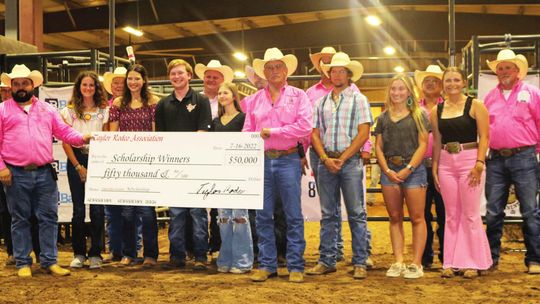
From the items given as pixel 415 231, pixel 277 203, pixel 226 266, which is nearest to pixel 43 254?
pixel 226 266

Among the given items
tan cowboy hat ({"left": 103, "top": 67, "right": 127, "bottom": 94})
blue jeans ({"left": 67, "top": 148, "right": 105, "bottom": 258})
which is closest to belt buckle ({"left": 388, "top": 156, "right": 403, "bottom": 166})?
blue jeans ({"left": 67, "top": 148, "right": 105, "bottom": 258})

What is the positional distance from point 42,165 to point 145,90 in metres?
1.12

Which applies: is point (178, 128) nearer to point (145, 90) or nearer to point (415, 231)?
point (145, 90)

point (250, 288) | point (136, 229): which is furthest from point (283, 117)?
point (136, 229)

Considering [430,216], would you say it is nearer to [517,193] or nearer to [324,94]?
[517,193]

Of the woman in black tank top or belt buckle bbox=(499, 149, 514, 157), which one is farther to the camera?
belt buckle bbox=(499, 149, 514, 157)

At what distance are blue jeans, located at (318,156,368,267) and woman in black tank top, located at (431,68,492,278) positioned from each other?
0.70 meters

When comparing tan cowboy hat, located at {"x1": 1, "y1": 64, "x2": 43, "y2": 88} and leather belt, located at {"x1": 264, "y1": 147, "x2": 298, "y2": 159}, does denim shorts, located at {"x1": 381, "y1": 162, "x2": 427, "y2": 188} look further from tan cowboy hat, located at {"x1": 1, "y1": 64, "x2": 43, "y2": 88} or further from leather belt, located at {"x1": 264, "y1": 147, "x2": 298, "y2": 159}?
tan cowboy hat, located at {"x1": 1, "y1": 64, "x2": 43, "y2": 88}

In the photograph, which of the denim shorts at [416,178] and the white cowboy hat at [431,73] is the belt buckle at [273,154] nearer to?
the denim shorts at [416,178]

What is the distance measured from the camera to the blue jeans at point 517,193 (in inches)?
202

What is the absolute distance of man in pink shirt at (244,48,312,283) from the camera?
4.80 m

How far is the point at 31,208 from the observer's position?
5.30 metres

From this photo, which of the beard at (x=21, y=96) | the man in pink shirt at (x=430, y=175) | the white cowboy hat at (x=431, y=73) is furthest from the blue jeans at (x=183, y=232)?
the white cowboy hat at (x=431, y=73)

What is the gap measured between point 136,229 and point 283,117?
190 cm
